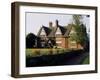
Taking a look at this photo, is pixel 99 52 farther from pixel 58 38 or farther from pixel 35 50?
pixel 35 50

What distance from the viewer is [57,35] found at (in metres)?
2.07

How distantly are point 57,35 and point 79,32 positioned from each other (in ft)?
0.68

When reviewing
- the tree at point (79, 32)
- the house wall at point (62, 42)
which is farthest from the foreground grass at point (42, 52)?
the tree at point (79, 32)

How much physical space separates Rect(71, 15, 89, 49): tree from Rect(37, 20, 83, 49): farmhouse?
0.10 feet

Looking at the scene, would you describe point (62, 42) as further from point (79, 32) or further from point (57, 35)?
point (79, 32)

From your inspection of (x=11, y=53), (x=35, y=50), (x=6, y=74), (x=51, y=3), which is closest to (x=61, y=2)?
(x=51, y=3)

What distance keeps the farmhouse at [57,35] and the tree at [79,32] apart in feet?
0.10

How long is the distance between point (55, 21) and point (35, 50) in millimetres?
283

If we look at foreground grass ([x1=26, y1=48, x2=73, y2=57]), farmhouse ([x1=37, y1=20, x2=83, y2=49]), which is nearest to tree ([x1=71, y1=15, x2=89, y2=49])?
farmhouse ([x1=37, y1=20, x2=83, y2=49])

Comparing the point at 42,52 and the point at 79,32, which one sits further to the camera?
the point at 79,32

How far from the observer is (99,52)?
7.39ft

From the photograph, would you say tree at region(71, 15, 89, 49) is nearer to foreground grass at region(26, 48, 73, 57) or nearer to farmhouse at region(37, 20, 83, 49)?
farmhouse at region(37, 20, 83, 49)

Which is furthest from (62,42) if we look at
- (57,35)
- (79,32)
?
(79,32)

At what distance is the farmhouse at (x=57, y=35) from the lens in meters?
2.03
